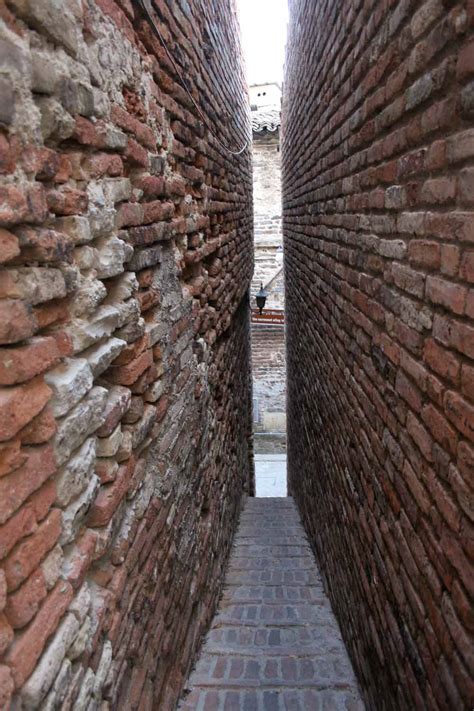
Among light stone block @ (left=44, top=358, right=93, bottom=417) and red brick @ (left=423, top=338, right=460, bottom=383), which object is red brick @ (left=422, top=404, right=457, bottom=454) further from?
light stone block @ (left=44, top=358, right=93, bottom=417)

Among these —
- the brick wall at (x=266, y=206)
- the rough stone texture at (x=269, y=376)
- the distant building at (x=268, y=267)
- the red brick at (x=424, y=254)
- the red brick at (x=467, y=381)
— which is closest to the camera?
the red brick at (x=467, y=381)

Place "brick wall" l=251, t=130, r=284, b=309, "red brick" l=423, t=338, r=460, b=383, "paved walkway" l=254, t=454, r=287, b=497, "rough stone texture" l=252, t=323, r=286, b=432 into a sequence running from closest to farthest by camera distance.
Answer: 1. "red brick" l=423, t=338, r=460, b=383
2. "paved walkway" l=254, t=454, r=287, b=497
3. "rough stone texture" l=252, t=323, r=286, b=432
4. "brick wall" l=251, t=130, r=284, b=309

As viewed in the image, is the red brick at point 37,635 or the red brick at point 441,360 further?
the red brick at point 441,360

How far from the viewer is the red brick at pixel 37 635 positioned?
3.82ft

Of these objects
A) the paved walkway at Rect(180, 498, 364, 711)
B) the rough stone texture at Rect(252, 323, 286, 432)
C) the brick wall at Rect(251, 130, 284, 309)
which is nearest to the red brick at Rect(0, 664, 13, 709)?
the paved walkway at Rect(180, 498, 364, 711)

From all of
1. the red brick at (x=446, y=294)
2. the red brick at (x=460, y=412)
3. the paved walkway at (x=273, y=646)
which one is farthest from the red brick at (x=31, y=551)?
the paved walkway at (x=273, y=646)

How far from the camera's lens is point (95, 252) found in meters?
1.65

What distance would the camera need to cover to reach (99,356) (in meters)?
1.66

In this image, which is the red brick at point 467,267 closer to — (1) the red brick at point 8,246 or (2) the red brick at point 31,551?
(1) the red brick at point 8,246

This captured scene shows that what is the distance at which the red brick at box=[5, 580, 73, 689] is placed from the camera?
1165 mm

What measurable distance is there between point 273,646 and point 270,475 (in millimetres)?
8763

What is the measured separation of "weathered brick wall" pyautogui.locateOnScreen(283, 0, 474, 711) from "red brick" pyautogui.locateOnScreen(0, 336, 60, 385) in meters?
1.06

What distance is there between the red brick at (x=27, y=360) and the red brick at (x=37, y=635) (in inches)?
21.2

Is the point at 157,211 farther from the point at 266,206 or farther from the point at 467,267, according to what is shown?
the point at 266,206
